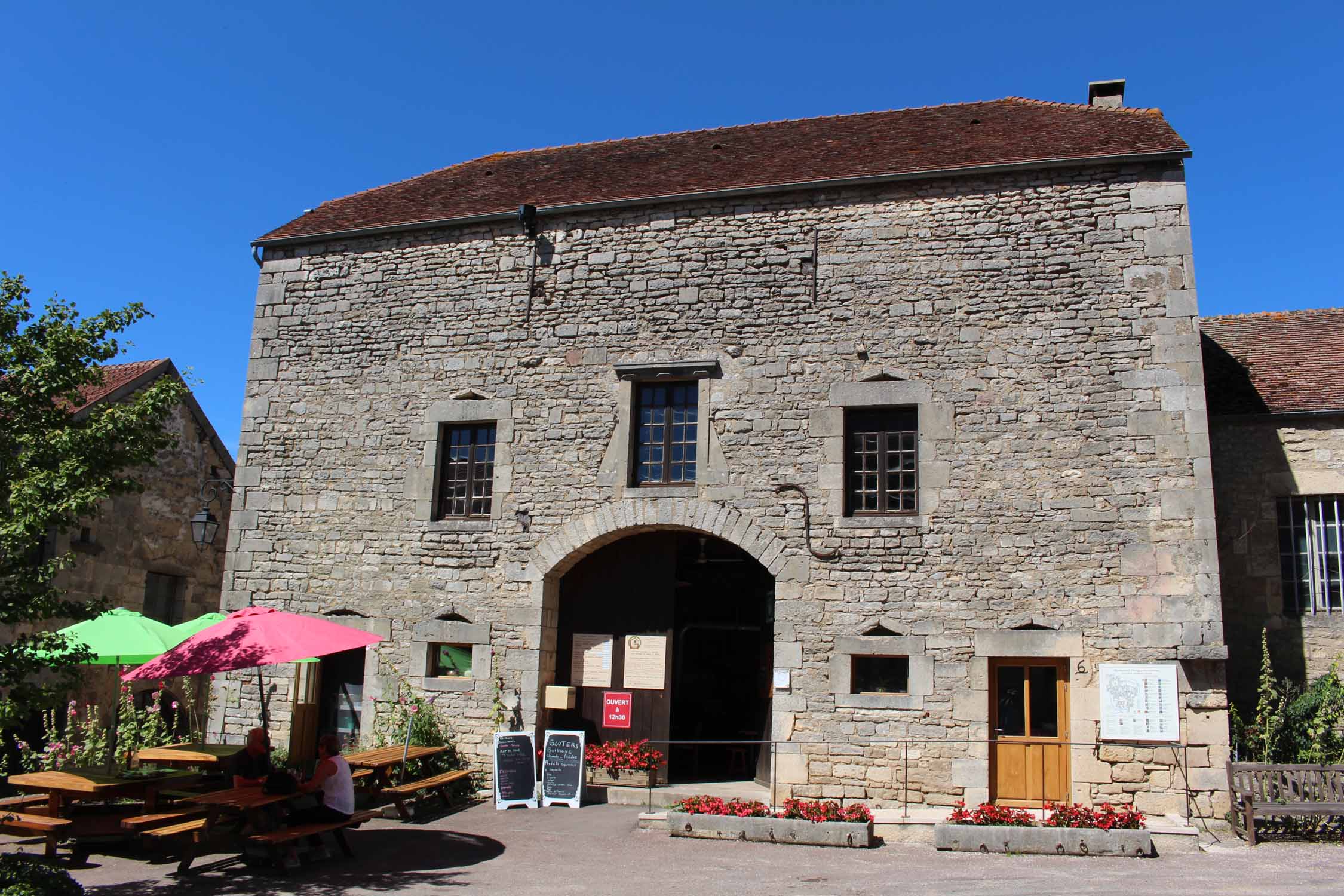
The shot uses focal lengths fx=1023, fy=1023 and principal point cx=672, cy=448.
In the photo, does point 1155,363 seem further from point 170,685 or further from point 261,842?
point 170,685

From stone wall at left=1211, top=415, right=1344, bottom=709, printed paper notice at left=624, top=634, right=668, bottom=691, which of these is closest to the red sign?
printed paper notice at left=624, top=634, right=668, bottom=691

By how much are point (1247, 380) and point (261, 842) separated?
11681 millimetres

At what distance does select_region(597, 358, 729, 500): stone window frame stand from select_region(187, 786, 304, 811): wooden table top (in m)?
4.89

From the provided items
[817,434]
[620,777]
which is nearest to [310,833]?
[620,777]

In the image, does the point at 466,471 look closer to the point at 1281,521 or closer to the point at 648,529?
the point at 648,529

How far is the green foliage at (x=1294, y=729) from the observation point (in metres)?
10.0

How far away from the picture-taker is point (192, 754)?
905 centimetres

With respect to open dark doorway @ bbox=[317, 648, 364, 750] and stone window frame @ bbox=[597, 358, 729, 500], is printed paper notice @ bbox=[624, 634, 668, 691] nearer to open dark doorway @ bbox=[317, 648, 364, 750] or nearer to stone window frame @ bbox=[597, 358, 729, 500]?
stone window frame @ bbox=[597, 358, 729, 500]

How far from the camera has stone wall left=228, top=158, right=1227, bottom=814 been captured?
10055 mm

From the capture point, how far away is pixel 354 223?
1320 centimetres

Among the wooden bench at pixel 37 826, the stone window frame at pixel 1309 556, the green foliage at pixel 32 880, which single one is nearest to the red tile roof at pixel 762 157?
the stone window frame at pixel 1309 556

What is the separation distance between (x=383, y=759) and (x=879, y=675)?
503cm

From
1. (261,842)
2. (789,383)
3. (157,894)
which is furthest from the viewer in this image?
(789,383)

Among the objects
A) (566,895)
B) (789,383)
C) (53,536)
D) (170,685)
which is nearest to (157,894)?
(566,895)
